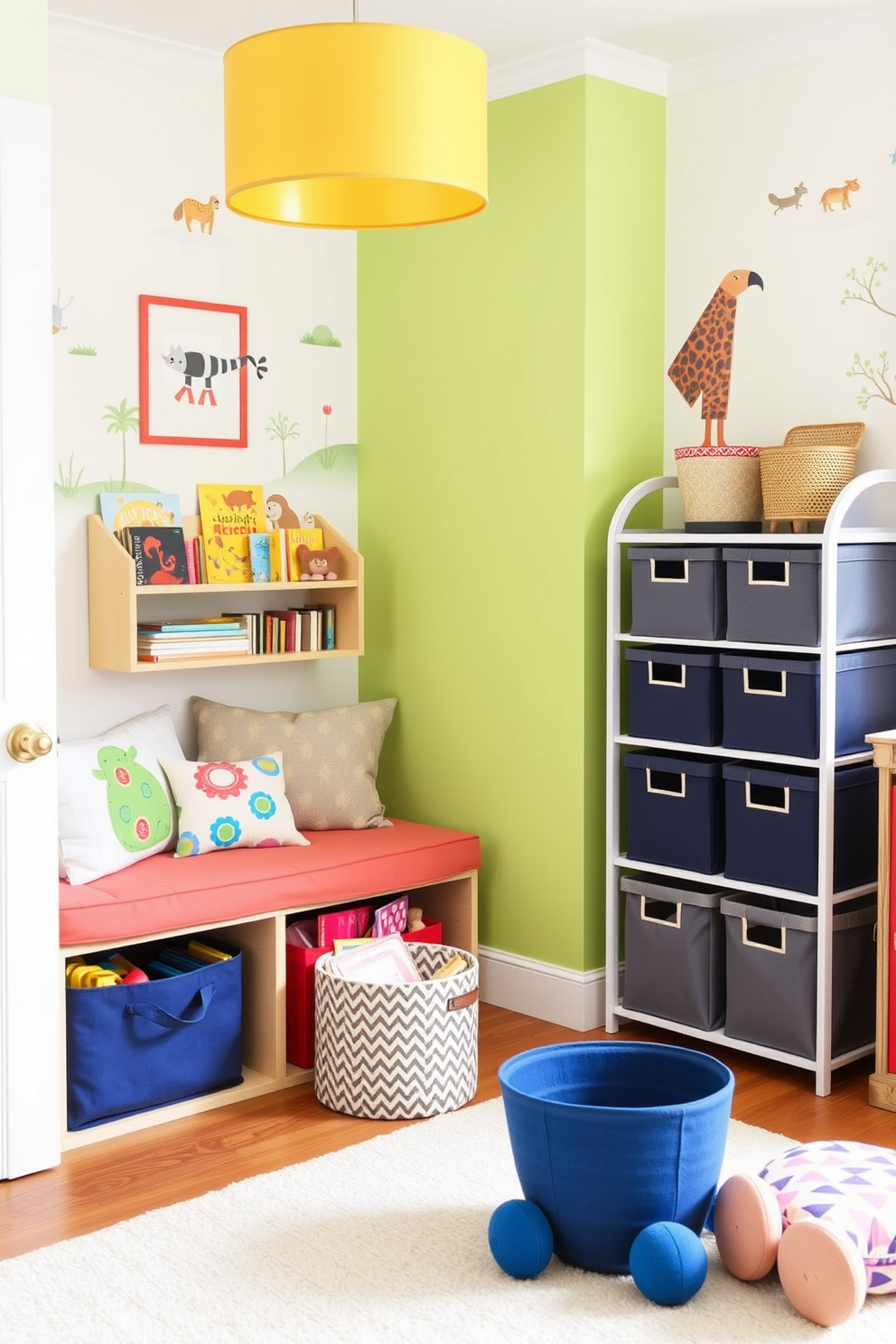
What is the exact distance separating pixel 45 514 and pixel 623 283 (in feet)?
5.59

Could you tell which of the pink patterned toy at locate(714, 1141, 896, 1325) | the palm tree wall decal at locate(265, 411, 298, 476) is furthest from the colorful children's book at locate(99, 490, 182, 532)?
the pink patterned toy at locate(714, 1141, 896, 1325)

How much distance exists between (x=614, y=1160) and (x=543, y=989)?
1.50m

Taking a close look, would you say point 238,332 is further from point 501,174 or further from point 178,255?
point 501,174

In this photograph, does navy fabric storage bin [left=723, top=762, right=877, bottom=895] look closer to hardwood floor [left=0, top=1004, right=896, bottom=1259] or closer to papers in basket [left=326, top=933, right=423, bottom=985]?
hardwood floor [left=0, top=1004, right=896, bottom=1259]

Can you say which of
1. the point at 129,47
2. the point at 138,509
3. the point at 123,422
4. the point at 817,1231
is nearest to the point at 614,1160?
the point at 817,1231

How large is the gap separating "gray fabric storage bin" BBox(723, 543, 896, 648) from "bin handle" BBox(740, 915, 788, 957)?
2.17 ft

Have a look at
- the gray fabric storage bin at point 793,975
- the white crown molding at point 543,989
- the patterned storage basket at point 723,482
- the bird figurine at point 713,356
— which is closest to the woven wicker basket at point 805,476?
the patterned storage basket at point 723,482

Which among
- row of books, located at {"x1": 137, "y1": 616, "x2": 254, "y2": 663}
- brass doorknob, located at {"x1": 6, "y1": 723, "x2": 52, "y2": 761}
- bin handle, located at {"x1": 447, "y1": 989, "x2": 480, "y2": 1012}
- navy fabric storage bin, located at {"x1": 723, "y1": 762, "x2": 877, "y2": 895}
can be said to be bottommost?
bin handle, located at {"x1": 447, "y1": 989, "x2": 480, "y2": 1012}

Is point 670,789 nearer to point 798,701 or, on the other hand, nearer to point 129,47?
point 798,701

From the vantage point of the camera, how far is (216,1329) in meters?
2.29

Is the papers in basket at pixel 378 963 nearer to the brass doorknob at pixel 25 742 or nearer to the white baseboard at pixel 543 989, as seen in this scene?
the white baseboard at pixel 543 989

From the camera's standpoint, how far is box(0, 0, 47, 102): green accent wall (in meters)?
2.70

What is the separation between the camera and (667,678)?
353 cm

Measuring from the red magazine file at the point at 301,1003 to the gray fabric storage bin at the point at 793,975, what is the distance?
3.25 ft
